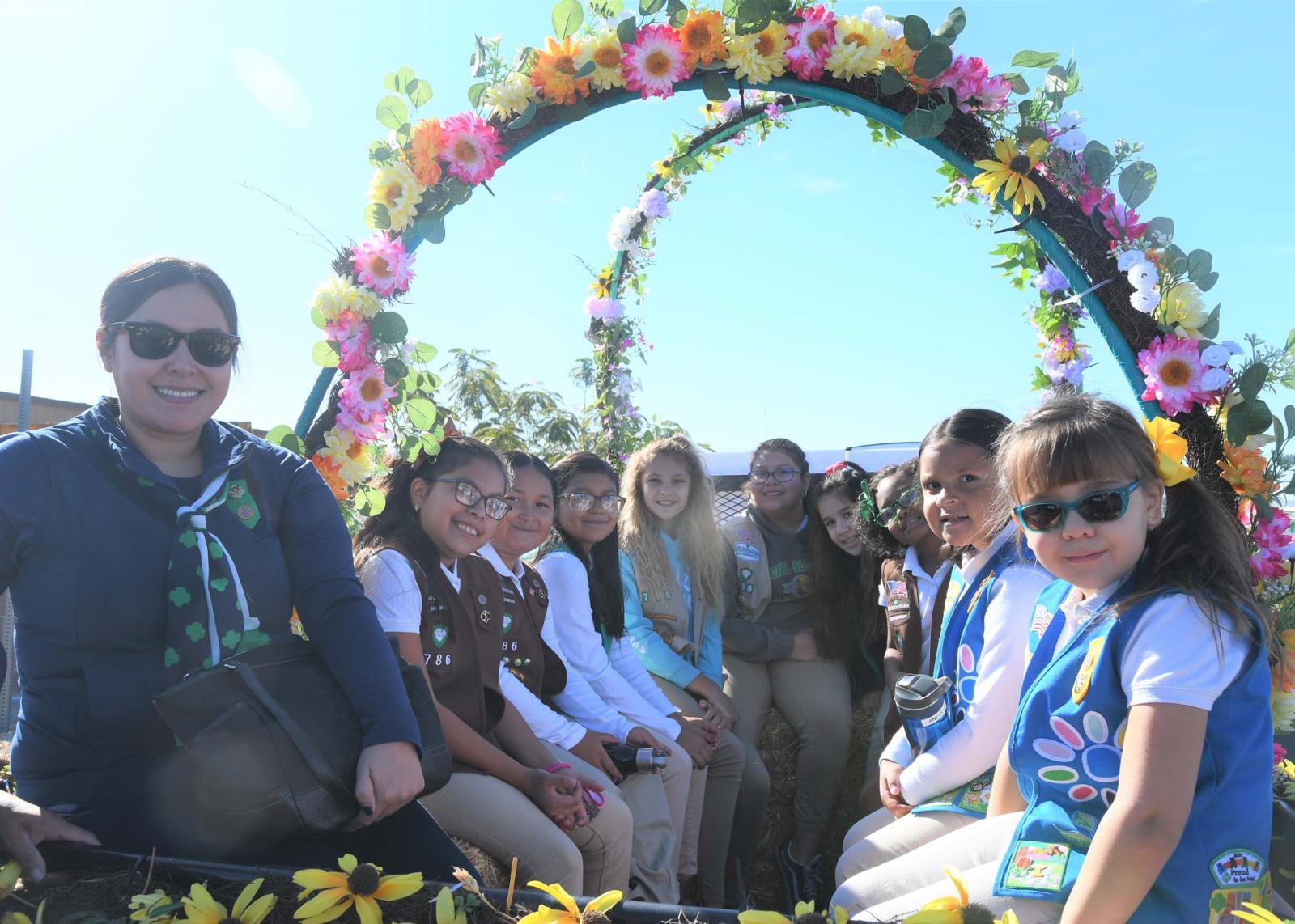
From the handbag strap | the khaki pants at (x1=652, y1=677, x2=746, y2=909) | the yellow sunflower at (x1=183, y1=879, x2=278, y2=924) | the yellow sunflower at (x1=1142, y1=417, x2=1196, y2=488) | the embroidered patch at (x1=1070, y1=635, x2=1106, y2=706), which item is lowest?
the khaki pants at (x1=652, y1=677, x2=746, y2=909)

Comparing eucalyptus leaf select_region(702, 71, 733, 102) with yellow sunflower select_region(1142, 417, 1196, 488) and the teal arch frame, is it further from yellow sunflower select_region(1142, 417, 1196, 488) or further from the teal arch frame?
yellow sunflower select_region(1142, 417, 1196, 488)

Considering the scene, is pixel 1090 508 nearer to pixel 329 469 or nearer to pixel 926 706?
pixel 926 706

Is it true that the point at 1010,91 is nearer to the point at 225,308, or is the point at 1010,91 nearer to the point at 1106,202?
the point at 1106,202

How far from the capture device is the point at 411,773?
2.03 metres

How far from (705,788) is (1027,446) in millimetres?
2621

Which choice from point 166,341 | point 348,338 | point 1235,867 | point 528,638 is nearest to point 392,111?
point 348,338

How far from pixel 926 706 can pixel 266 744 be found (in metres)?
1.74

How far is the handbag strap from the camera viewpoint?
185 centimetres

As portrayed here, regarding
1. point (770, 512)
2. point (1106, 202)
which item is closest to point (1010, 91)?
point (1106, 202)

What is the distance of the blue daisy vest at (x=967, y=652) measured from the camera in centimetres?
255

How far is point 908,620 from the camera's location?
3701mm

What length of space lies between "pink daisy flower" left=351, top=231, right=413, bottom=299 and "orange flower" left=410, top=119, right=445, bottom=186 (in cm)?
28

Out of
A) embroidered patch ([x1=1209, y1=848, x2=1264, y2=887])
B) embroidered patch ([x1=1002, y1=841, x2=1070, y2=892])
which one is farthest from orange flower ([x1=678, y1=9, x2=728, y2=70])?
embroidered patch ([x1=1209, y1=848, x2=1264, y2=887])

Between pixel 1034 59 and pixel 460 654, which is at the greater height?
pixel 1034 59
